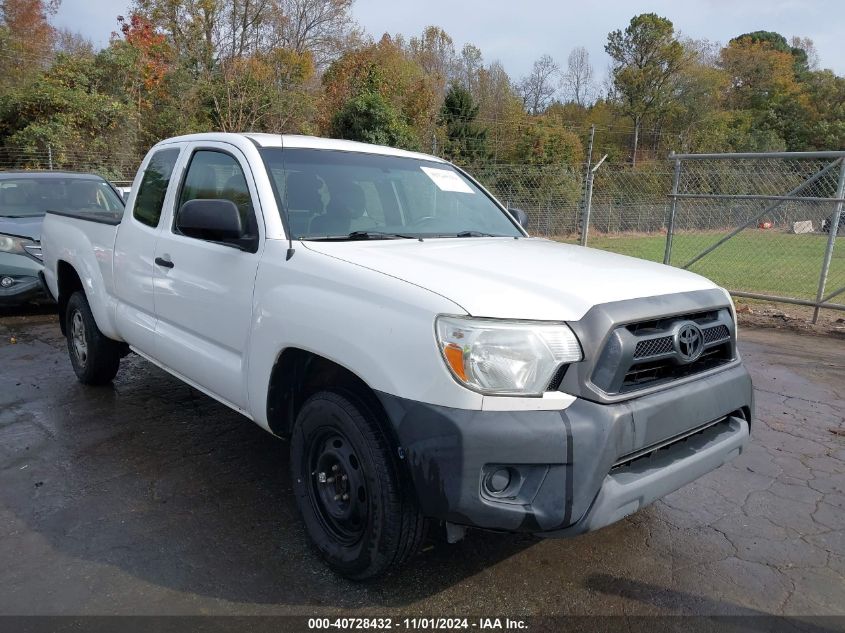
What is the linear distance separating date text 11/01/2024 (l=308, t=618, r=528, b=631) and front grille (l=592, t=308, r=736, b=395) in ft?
3.34

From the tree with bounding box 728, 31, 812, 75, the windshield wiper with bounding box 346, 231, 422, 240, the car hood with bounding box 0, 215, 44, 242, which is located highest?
the tree with bounding box 728, 31, 812, 75

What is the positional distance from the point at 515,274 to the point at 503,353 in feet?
1.64

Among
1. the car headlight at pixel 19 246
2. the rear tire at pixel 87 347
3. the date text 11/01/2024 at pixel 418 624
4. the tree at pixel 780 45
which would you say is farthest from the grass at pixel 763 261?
the tree at pixel 780 45

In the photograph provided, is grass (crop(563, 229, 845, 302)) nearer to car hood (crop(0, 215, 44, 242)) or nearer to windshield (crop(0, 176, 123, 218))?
windshield (crop(0, 176, 123, 218))

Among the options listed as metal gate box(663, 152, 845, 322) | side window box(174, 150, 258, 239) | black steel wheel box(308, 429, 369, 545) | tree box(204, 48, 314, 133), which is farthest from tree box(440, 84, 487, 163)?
black steel wheel box(308, 429, 369, 545)

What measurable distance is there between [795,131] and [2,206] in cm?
4965

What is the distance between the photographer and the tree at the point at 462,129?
24.7 m

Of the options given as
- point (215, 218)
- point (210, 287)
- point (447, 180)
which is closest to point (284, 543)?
point (210, 287)

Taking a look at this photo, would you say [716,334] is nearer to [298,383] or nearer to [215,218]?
[298,383]

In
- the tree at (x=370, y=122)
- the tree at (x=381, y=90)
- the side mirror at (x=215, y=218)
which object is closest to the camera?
the side mirror at (x=215, y=218)

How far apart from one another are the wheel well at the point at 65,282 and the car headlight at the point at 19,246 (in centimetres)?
284

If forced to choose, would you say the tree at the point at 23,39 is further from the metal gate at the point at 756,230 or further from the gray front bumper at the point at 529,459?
the gray front bumper at the point at 529,459

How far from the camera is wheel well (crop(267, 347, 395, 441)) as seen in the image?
2740 mm

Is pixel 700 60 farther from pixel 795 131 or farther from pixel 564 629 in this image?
pixel 564 629
